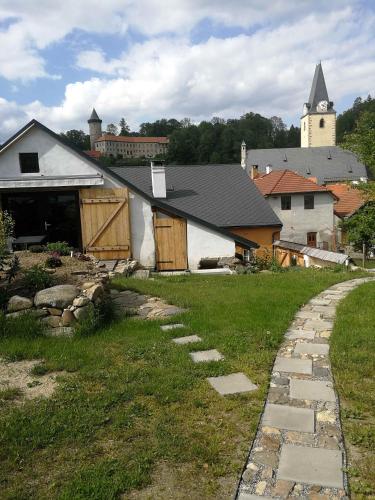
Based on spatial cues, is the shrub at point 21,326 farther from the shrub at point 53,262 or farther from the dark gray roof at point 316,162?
the dark gray roof at point 316,162

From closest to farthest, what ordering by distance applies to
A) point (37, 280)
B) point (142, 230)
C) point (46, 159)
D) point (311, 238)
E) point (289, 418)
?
point (289, 418)
point (37, 280)
point (46, 159)
point (142, 230)
point (311, 238)

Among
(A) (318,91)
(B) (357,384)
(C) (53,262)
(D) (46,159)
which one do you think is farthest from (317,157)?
(B) (357,384)

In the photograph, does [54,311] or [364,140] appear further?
[364,140]

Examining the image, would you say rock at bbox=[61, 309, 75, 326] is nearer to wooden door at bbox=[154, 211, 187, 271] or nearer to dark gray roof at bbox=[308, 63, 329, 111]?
wooden door at bbox=[154, 211, 187, 271]

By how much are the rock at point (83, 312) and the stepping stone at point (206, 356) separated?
1946 millimetres

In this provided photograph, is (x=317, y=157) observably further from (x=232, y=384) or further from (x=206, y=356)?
(x=232, y=384)

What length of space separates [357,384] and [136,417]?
2406 mm

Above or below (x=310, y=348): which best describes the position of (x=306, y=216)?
above

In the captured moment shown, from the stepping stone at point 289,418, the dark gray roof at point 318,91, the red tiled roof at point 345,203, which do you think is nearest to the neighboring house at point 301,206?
the red tiled roof at point 345,203

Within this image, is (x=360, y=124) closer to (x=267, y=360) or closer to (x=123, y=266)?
(x=267, y=360)

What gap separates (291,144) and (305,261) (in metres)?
Result: 97.0

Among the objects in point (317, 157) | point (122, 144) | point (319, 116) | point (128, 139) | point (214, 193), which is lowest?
point (214, 193)

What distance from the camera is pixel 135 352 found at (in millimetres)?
5383

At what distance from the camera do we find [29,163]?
44.3 ft
